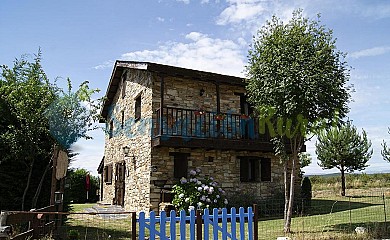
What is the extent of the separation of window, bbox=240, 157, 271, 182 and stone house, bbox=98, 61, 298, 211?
0.03 metres

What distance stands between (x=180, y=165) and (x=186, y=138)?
133 centimetres

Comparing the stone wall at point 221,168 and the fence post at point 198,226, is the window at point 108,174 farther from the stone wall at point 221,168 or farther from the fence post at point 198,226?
the fence post at point 198,226

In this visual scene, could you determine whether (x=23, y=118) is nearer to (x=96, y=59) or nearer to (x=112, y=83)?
(x=96, y=59)

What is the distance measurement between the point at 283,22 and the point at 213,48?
7.44ft

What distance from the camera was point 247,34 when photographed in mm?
10531

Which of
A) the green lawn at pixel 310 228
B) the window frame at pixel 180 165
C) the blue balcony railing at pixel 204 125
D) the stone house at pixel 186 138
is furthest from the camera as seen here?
the window frame at pixel 180 165

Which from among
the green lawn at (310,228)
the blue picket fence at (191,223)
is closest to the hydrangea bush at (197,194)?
the green lawn at (310,228)

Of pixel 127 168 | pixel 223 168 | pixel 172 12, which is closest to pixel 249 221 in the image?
pixel 172 12

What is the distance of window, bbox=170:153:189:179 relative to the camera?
43.0 feet

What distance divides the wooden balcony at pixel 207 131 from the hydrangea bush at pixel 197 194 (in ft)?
4.24

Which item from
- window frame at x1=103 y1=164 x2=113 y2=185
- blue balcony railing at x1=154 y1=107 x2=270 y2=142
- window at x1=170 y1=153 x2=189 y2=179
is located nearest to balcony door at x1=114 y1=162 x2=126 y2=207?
window frame at x1=103 y1=164 x2=113 y2=185

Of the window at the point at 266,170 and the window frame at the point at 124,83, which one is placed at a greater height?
the window frame at the point at 124,83

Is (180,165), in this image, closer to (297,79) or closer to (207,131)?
(207,131)

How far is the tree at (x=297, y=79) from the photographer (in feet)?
29.6
